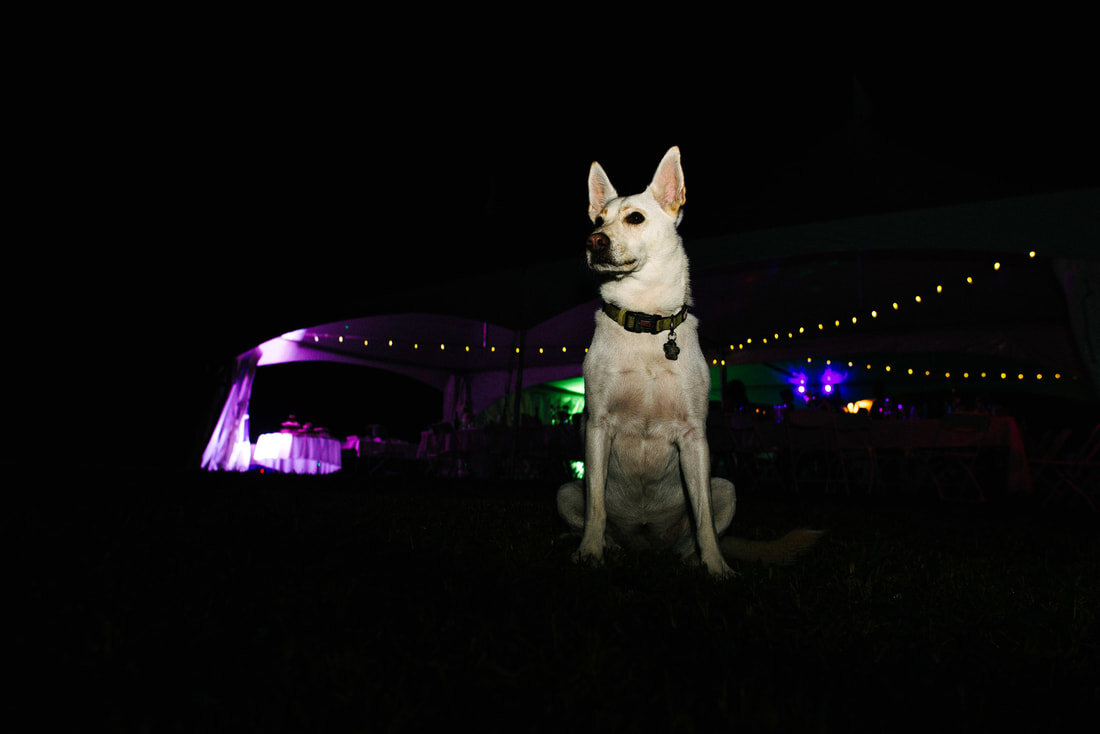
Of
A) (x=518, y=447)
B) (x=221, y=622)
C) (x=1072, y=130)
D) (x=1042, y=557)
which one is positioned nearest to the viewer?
(x=221, y=622)

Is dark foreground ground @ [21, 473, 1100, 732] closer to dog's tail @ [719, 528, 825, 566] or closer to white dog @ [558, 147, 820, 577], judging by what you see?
dog's tail @ [719, 528, 825, 566]

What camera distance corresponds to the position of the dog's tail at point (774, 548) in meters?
2.57

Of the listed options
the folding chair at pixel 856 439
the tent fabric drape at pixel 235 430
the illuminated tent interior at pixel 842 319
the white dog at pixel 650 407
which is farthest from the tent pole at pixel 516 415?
the white dog at pixel 650 407

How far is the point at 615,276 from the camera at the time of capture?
2801 mm

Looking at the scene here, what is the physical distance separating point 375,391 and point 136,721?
25046 mm

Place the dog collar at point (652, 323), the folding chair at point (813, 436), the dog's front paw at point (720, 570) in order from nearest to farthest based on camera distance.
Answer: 1. the dog's front paw at point (720, 570)
2. the dog collar at point (652, 323)
3. the folding chair at point (813, 436)

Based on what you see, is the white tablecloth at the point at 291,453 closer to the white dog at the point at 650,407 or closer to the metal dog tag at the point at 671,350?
the white dog at the point at 650,407

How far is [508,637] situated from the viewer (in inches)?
58.3

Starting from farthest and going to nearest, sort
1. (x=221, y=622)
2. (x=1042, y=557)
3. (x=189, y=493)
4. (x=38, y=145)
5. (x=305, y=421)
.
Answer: (x=305, y=421), (x=38, y=145), (x=189, y=493), (x=1042, y=557), (x=221, y=622)

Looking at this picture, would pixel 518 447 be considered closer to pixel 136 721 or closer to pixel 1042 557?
pixel 1042 557

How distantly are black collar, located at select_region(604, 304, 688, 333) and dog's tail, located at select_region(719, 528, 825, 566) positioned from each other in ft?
3.57

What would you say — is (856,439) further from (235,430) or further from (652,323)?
(235,430)

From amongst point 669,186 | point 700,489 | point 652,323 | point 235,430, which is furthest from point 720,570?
point 235,430

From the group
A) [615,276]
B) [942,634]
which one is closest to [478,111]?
[615,276]
